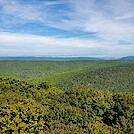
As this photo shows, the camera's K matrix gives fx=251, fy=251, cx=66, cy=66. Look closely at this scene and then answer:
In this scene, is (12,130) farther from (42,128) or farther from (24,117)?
(42,128)

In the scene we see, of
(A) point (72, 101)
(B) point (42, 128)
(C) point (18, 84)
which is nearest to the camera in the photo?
(B) point (42, 128)

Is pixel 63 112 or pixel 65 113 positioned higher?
pixel 63 112

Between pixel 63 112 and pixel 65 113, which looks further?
pixel 63 112

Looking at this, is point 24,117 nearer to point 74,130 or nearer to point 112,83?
point 74,130

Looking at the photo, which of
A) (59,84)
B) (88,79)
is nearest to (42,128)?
(59,84)

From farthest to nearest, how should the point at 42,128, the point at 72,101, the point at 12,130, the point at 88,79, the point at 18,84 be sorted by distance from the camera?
the point at 88,79, the point at 18,84, the point at 72,101, the point at 42,128, the point at 12,130

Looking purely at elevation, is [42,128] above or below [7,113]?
below

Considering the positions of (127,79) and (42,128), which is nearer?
(42,128)

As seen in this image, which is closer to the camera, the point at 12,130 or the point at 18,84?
the point at 12,130

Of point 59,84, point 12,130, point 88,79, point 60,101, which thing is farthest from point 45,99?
point 88,79
